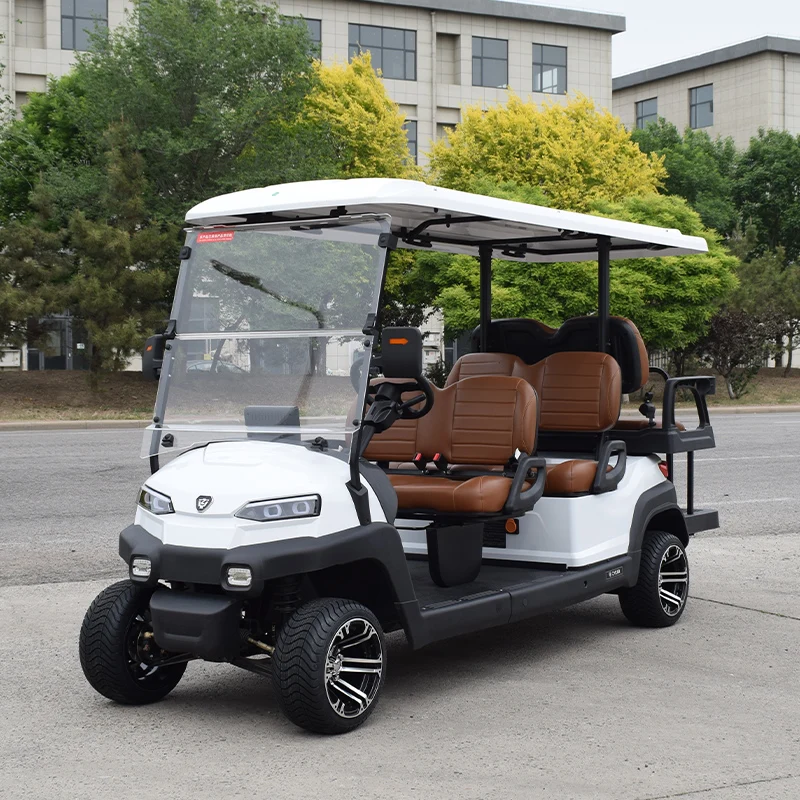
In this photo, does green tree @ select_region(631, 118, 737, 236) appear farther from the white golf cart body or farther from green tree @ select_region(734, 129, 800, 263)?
the white golf cart body

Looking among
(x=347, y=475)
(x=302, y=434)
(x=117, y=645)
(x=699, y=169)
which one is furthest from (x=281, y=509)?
(x=699, y=169)

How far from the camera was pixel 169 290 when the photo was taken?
29.4 metres

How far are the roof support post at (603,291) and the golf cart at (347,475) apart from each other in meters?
0.02

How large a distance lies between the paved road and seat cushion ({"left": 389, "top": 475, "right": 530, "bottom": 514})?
29.6 inches

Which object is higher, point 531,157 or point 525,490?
point 531,157

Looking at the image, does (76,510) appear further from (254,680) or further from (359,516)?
(359,516)

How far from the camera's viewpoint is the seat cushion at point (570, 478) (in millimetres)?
6133

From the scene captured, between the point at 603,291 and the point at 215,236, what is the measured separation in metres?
2.50

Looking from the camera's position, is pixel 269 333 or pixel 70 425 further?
pixel 70 425

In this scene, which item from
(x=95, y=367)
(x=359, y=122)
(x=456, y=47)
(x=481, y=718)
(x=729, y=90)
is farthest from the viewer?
(x=729, y=90)

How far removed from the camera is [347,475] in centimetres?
487

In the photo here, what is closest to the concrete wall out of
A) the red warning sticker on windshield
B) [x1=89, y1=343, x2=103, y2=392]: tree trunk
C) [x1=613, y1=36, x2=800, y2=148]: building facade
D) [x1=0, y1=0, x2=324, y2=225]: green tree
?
[x1=613, y1=36, x2=800, y2=148]: building facade

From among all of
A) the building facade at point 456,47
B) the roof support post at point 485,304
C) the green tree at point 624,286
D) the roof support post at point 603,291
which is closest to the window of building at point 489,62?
the building facade at point 456,47

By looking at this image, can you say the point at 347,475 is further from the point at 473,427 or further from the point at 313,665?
the point at 473,427
